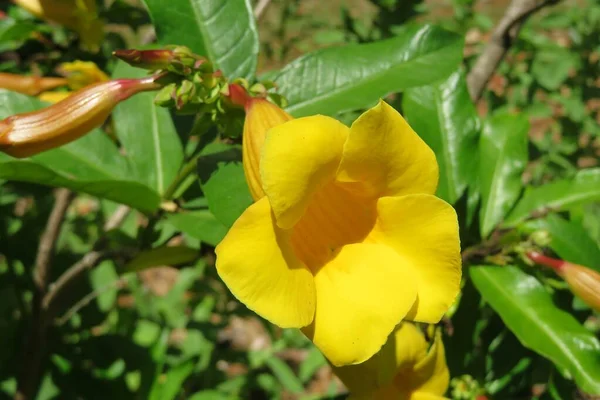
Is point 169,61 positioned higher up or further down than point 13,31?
higher up

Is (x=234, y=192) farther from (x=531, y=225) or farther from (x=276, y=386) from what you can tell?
(x=276, y=386)

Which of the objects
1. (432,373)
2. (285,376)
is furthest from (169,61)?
(285,376)

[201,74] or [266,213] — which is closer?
[266,213]

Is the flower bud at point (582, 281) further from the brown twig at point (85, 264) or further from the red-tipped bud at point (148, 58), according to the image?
the brown twig at point (85, 264)

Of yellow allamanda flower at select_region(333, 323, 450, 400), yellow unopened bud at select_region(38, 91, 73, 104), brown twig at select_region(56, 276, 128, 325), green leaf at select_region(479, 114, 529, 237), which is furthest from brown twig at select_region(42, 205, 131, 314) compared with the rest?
green leaf at select_region(479, 114, 529, 237)

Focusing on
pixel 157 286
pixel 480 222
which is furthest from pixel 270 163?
pixel 157 286

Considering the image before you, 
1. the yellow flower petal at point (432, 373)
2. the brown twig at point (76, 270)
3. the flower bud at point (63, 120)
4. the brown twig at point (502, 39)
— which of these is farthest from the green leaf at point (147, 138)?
the brown twig at point (502, 39)

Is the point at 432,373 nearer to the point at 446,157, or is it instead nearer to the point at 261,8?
the point at 446,157

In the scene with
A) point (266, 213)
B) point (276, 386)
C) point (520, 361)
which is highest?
point (266, 213)
